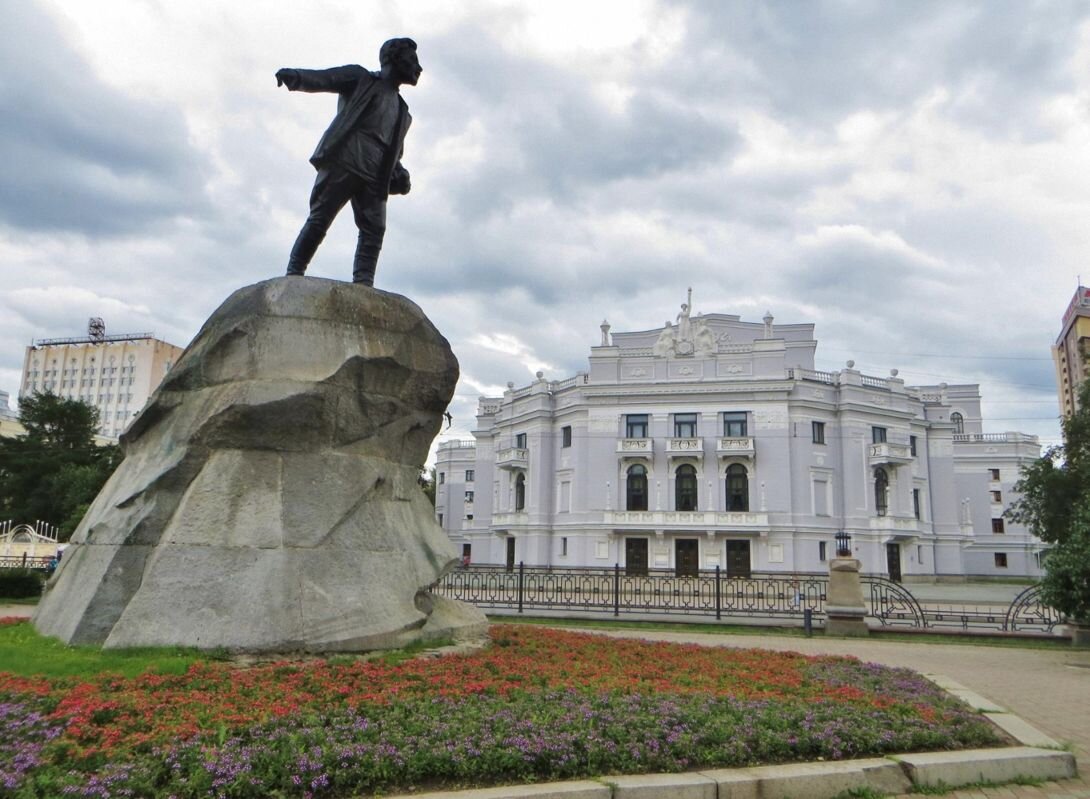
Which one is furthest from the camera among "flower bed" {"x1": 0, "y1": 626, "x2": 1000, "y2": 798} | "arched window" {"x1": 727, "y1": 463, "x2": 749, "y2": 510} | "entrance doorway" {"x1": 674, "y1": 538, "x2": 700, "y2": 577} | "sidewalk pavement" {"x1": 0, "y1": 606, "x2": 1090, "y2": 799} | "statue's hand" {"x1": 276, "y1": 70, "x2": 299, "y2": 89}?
"arched window" {"x1": 727, "y1": 463, "x2": 749, "y2": 510}

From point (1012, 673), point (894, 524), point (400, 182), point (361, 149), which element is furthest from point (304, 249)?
point (894, 524)

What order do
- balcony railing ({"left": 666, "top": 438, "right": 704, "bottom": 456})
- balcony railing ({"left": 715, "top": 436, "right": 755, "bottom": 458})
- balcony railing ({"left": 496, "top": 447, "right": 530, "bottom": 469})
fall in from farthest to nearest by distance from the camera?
1. balcony railing ({"left": 496, "top": 447, "right": 530, "bottom": 469})
2. balcony railing ({"left": 666, "top": 438, "right": 704, "bottom": 456})
3. balcony railing ({"left": 715, "top": 436, "right": 755, "bottom": 458})

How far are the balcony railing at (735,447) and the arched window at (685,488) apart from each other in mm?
2167

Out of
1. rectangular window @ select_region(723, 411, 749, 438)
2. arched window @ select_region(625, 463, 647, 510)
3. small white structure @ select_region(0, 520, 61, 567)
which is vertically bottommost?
small white structure @ select_region(0, 520, 61, 567)

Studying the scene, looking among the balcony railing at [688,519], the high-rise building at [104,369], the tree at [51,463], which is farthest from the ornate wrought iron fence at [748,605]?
the high-rise building at [104,369]

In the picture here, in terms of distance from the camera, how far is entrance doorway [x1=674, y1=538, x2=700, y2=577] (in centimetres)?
4291

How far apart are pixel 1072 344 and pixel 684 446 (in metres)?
63.3

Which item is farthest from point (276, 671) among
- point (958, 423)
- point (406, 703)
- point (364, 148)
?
point (958, 423)

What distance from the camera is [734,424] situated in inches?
1742

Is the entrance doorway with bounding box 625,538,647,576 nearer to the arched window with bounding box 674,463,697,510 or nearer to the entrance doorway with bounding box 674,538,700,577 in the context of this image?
the entrance doorway with bounding box 674,538,700,577

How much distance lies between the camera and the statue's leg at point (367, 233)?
914cm

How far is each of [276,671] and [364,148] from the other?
18.6 feet

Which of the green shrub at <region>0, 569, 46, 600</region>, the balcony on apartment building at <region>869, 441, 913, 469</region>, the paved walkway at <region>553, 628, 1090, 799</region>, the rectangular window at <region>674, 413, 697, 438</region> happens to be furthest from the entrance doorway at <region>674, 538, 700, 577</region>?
the green shrub at <region>0, 569, 46, 600</region>

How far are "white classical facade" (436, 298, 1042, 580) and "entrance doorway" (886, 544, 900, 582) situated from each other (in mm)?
141
